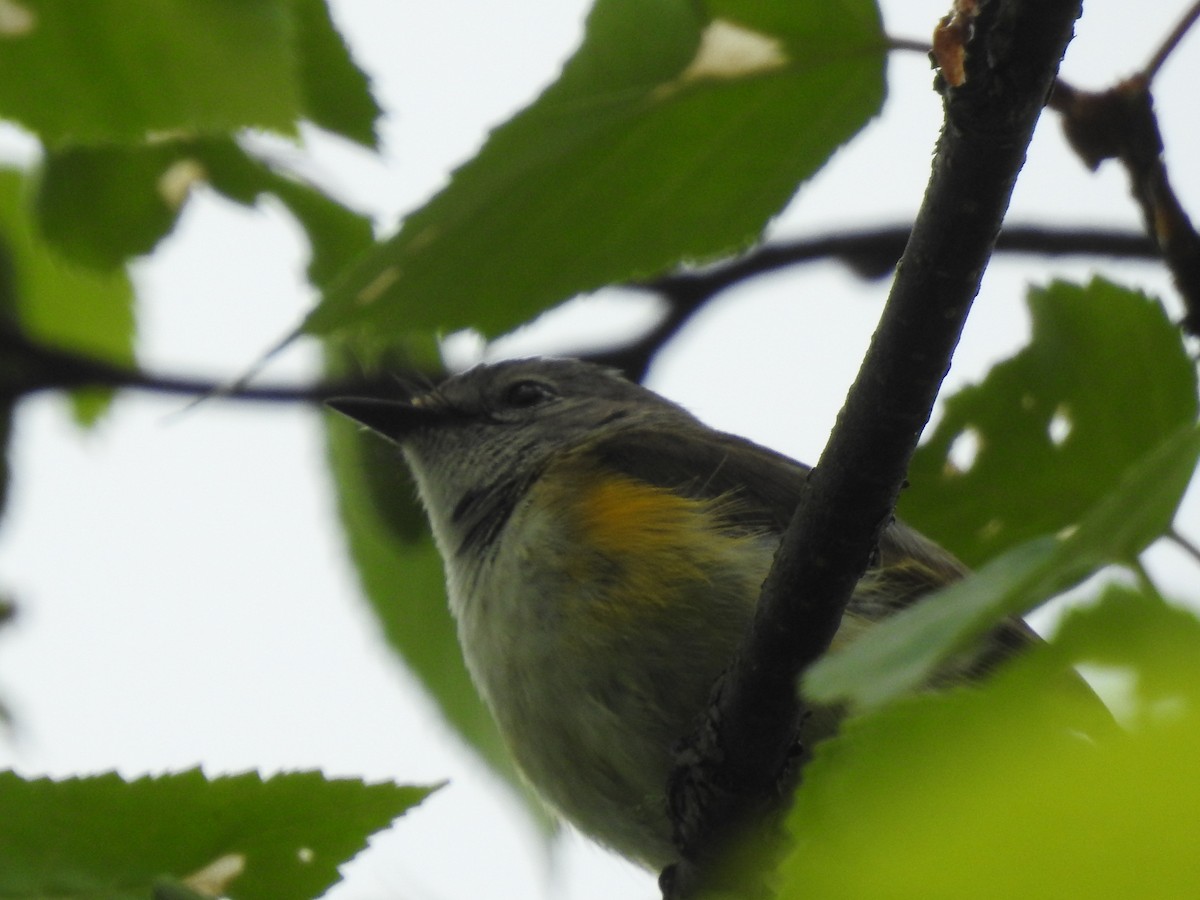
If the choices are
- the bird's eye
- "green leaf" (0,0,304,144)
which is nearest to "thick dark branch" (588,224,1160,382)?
the bird's eye

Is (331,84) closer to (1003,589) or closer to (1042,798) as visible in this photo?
(1003,589)

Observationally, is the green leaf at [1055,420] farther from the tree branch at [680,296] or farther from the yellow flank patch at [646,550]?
the tree branch at [680,296]

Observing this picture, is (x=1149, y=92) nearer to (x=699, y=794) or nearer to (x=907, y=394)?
(x=907, y=394)

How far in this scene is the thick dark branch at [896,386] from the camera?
5.79ft

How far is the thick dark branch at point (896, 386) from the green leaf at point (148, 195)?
2099 mm

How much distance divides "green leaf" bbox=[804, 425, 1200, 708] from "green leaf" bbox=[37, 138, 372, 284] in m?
3.24

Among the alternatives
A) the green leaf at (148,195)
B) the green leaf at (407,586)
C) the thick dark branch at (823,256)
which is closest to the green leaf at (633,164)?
the green leaf at (148,195)

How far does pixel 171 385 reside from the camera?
4.93m

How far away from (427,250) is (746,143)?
2.31 feet

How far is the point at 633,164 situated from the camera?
2.98m

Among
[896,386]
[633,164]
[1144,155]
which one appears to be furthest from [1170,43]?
[896,386]

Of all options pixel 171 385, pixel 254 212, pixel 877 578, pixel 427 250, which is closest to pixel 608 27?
pixel 427 250

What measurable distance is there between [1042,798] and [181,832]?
188cm

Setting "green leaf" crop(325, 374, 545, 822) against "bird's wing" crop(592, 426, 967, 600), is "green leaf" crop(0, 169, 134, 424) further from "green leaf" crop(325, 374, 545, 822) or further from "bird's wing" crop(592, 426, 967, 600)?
"bird's wing" crop(592, 426, 967, 600)
